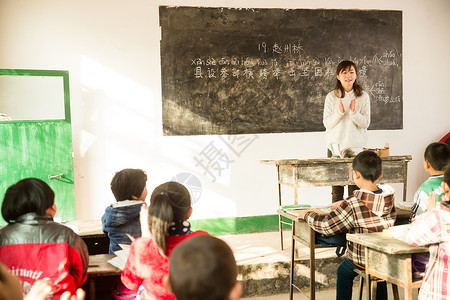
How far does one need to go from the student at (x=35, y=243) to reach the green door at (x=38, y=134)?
8.45ft

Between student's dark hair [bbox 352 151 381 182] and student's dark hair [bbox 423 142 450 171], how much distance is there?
1.39ft

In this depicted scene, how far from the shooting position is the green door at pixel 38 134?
416 cm

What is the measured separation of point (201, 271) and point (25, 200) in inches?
42.2

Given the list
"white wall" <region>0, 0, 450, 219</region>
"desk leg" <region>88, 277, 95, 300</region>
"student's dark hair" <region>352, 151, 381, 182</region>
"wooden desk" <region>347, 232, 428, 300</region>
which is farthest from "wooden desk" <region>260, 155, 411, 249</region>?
"desk leg" <region>88, 277, 95, 300</region>

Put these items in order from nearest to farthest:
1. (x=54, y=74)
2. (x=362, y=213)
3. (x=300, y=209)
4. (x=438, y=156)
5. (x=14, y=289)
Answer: (x=14, y=289)
(x=362, y=213)
(x=438, y=156)
(x=300, y=209)
(x=54, y=74)

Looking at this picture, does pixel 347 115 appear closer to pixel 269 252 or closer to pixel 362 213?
pixel 269 252

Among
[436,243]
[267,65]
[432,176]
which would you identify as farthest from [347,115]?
[436,243]

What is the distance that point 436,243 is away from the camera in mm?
1981

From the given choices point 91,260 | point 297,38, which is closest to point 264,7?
point 297,38

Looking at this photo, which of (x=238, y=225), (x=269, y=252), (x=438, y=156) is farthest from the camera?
(x=238, y=225)

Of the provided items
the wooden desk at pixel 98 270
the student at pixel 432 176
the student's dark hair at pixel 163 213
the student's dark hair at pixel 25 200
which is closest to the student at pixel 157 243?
the student's dark hair at pixel 163 213

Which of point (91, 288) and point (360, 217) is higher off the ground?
point (360, 217)

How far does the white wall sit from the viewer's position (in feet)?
14.7

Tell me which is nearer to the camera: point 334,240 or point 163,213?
point 163,213
